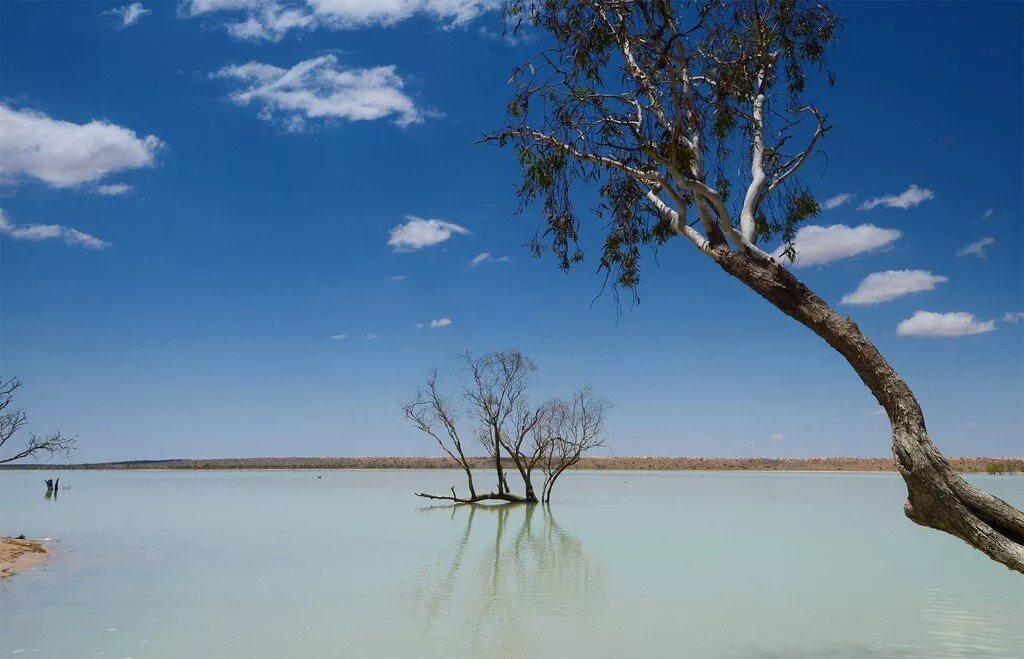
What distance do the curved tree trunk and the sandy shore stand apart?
13.4 meters

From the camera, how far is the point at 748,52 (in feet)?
26.7

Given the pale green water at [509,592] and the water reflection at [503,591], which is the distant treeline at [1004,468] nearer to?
the pale green water at [509,592]

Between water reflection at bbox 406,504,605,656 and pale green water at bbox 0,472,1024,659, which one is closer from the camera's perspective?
pale green water at bbox 0,472,1024,659

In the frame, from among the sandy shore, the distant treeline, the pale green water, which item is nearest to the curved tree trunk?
the pale green water

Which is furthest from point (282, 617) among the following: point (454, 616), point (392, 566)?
point (392, 566)

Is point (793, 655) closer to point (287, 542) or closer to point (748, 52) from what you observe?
point (748, 52)

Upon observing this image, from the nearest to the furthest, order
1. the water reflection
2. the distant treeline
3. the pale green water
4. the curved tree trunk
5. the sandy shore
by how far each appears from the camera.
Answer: the curved tree trunk
the pale green water
the water reflection
the sandy shore
the distant treeline

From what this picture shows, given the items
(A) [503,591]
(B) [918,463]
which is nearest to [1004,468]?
(A) [503,591]

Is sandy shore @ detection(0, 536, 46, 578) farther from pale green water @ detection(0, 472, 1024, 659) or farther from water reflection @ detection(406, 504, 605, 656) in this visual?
water reflection @ detection(406, 504, 605, 656)

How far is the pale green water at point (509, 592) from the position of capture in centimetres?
895

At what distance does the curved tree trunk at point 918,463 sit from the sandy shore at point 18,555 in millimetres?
13437

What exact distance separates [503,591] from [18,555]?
9869 mm

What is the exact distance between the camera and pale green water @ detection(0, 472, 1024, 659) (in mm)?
8945

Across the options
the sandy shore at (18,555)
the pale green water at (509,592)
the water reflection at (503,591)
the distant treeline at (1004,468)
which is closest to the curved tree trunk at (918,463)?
the pale green water at (509,592)
